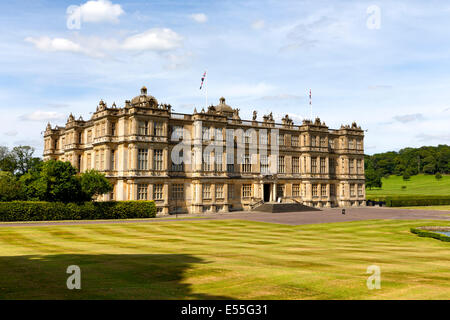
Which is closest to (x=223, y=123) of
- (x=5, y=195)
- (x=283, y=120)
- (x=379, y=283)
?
(x=283, y=120)

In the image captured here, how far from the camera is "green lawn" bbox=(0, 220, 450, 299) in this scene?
41.4ft

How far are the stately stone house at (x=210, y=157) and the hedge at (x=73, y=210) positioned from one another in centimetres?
449

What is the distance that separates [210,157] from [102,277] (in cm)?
5133

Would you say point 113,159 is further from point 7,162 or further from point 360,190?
Answer: point 360,190

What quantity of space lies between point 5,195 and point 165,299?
48.6 m

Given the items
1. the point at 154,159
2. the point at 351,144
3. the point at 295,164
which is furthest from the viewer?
the point at 351,144

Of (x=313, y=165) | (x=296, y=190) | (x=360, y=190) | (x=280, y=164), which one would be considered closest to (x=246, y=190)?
(x=280, y=164)

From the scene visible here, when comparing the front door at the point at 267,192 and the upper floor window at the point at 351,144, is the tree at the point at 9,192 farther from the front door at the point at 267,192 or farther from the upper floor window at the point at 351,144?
the upper floor window at the point at 351,144

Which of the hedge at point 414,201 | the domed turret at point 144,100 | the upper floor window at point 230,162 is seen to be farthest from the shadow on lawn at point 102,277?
the hedge at point 414,201

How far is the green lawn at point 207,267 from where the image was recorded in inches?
497

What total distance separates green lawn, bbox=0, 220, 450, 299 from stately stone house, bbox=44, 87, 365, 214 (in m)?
26.3

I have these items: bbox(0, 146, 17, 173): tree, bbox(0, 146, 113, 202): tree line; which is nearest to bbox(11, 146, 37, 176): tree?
bbox(0, 146, 17, 173): tree

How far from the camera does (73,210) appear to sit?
4819 cm
